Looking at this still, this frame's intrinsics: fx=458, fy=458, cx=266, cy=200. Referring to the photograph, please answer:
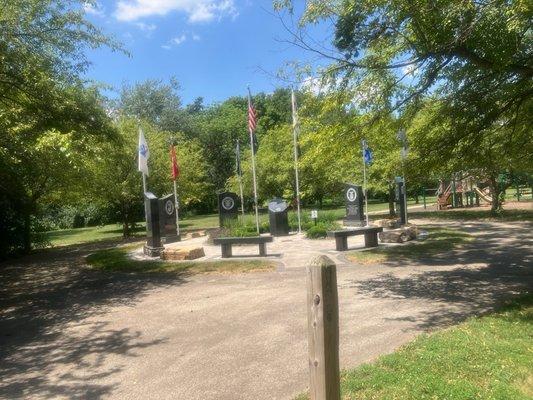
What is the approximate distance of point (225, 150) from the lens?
49312 millimetres

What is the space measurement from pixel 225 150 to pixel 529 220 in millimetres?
34838

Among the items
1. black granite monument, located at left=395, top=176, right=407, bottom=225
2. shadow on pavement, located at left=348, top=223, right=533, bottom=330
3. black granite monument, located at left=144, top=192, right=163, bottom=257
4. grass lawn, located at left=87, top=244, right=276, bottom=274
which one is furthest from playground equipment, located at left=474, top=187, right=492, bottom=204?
black granite monument, located at left=144, top=192, right=163, bottom=257

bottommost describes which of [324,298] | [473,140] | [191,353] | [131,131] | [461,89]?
[191,353]

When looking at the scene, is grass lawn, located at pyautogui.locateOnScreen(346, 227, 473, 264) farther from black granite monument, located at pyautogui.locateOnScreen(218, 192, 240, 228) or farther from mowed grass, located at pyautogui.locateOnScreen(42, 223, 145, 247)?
mowed grass, located at pyautogui.locateOnScreen(42, 223, 145, 247)

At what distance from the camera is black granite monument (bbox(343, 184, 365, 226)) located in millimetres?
19031

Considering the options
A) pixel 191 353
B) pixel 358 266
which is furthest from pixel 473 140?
pixel 191 353

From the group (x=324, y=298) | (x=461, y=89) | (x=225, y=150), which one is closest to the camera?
(x=324, y=298)

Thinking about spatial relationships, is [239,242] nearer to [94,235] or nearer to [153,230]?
[153,230]

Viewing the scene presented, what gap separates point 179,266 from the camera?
12336 mm

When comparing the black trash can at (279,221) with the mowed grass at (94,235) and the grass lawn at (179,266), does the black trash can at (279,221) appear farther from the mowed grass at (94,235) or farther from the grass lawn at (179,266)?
the mowed grass at (94,235)

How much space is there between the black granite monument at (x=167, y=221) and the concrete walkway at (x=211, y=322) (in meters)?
7.54

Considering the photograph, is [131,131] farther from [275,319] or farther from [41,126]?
[275,319]

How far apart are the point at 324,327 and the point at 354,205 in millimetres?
17177

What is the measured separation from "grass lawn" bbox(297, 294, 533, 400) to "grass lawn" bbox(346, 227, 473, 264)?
593 cm
